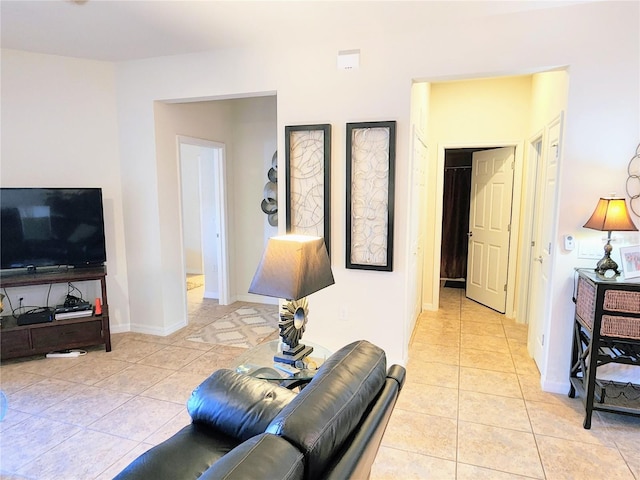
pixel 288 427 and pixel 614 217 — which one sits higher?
pixel 614 217

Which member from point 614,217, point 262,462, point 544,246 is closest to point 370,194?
point 544,246

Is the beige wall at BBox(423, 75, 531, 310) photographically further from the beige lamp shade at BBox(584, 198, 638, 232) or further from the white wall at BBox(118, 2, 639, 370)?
the beige lamp shade at BBox(584, 198, 638, 232)

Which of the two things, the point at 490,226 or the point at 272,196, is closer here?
the point at 272,196

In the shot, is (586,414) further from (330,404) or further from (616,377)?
(330,404)

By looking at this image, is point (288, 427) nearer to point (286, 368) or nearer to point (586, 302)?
point (286, 368)

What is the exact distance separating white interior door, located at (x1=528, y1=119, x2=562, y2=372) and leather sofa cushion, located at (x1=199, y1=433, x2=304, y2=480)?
2.57 meters

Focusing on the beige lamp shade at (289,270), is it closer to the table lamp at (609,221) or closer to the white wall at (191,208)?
the table lamp at (609,221)

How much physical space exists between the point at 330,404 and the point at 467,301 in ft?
14.9

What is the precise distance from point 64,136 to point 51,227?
89cm

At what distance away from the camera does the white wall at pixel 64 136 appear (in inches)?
136

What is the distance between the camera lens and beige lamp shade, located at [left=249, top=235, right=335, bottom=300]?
1.79m

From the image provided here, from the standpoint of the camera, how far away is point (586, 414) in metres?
2.42

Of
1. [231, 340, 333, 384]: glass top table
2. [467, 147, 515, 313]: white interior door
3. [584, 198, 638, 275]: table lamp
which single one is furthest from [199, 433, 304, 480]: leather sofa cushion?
A: [467, 147, 515, 313]: white interior door

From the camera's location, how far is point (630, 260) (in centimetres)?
237
